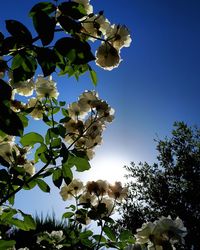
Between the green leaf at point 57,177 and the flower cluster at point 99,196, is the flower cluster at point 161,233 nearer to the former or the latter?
the green leaf at point 57,177

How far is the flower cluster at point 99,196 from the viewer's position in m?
3.38

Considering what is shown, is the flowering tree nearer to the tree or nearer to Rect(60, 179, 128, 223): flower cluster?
Rect(60, 179, 128, 223): flower cluster

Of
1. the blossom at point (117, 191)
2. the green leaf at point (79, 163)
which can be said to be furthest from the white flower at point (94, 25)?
the blossom at point (117, 191)

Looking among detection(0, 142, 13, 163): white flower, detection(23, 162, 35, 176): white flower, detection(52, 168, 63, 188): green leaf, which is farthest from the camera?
detection(23, 162, 35, 176): white flower

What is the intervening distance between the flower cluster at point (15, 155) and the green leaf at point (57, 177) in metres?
0.28

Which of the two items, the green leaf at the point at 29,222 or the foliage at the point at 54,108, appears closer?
→ the foliage at the point at 54,108

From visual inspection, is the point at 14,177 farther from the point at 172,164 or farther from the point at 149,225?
the point at 172,164

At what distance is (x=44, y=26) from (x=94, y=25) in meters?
0.63

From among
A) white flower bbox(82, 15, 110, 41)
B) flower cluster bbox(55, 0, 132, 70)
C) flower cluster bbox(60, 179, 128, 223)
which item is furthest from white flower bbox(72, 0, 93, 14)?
flower cluster bbox(60, 179, 128, 223)

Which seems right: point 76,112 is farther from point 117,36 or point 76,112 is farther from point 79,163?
point 117,36

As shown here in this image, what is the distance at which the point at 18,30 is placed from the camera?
1.38m

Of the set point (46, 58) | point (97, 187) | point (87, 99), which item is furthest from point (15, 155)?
point (46, 58)

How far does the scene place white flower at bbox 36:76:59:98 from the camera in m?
3.03

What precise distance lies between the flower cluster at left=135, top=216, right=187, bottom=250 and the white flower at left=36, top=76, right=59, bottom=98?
→ 1.55 m
